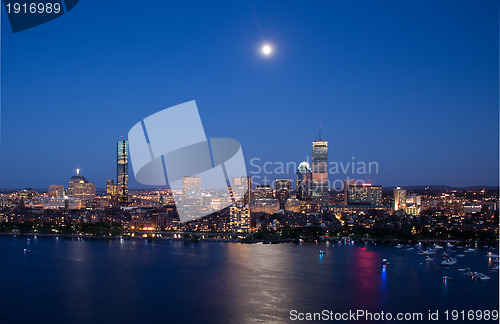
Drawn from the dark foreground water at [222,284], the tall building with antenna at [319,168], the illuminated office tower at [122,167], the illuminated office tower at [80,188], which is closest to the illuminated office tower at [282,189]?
the tall building with antenna at [319,168]

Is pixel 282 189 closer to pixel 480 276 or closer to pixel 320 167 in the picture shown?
pixel 320 167

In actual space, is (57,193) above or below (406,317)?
above

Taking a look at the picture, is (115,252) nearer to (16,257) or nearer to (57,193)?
(16,257)

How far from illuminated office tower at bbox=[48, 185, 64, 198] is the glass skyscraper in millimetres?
13807

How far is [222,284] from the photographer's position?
20.5 feet

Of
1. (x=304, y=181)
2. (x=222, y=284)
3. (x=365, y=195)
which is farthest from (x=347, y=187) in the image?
(x=222, y=284)

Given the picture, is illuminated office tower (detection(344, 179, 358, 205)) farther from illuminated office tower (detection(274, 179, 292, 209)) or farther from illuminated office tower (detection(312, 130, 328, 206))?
illuminated office tower (detection(274, 179, 292, 209))

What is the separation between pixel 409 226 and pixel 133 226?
7292 mm

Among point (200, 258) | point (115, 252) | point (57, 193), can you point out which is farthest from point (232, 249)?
point (57, 193)

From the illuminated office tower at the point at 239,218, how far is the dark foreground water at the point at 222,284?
3.16m

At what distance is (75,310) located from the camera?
5062mm

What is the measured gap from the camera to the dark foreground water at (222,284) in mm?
5016

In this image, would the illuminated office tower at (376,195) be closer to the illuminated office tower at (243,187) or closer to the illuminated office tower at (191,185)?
the illuminated office tower at (243,187)

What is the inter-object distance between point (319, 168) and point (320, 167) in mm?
88
